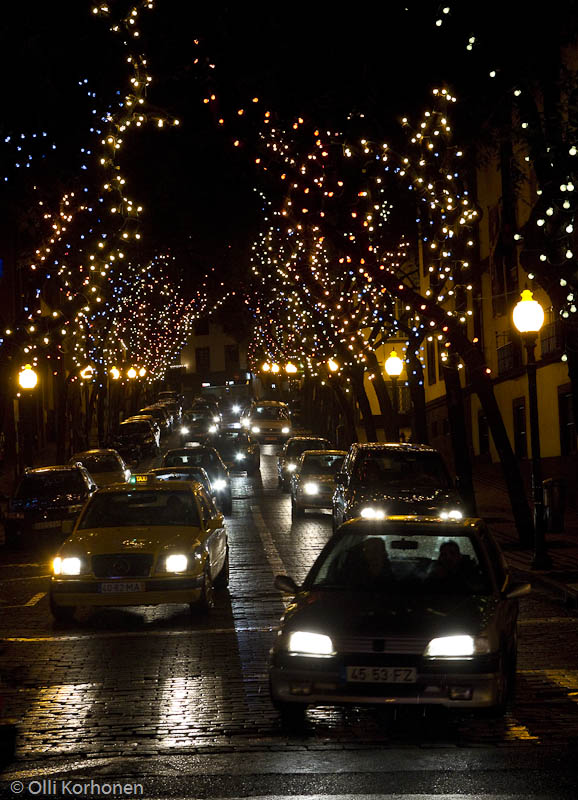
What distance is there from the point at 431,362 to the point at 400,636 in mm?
47374

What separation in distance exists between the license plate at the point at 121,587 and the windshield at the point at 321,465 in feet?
53.9

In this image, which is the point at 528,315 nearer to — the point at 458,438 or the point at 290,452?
the point at 458,438

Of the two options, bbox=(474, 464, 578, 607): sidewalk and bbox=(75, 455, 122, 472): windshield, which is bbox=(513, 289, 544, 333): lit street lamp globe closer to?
bbox=(474, 464, 578, 607): sidewalk

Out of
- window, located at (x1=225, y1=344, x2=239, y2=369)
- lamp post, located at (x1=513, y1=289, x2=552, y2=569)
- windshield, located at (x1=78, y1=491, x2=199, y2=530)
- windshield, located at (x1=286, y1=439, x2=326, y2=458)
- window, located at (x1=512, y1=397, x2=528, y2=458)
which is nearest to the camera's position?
windshield, located at (x1=78, y1=491, x2=199, y2=530)

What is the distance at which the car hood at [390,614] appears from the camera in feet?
27.8

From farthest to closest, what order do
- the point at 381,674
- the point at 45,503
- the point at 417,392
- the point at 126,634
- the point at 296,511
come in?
the point at 417,392, the point at 296,511, the point at 45,503, the point at 126,634, the point at 381,674

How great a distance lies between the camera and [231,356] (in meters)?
145

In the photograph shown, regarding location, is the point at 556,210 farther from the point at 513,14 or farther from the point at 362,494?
the point at 362,494

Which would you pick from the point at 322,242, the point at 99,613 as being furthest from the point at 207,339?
the point at 99,613


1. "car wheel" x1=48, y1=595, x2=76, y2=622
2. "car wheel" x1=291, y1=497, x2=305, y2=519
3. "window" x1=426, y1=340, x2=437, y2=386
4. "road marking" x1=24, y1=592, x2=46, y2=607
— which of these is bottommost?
"road marking" x1=24, y1=592, x2=46, y2=607

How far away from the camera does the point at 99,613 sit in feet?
49.8

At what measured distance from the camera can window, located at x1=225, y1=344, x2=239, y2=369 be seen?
144875 millimetres

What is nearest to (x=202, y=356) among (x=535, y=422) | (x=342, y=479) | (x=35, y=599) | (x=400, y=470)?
(x=342, y=479)

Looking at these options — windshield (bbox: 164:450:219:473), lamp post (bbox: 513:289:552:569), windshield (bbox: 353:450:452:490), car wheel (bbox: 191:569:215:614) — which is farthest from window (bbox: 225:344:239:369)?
car wheel (bbox: 191:569:215:614)
